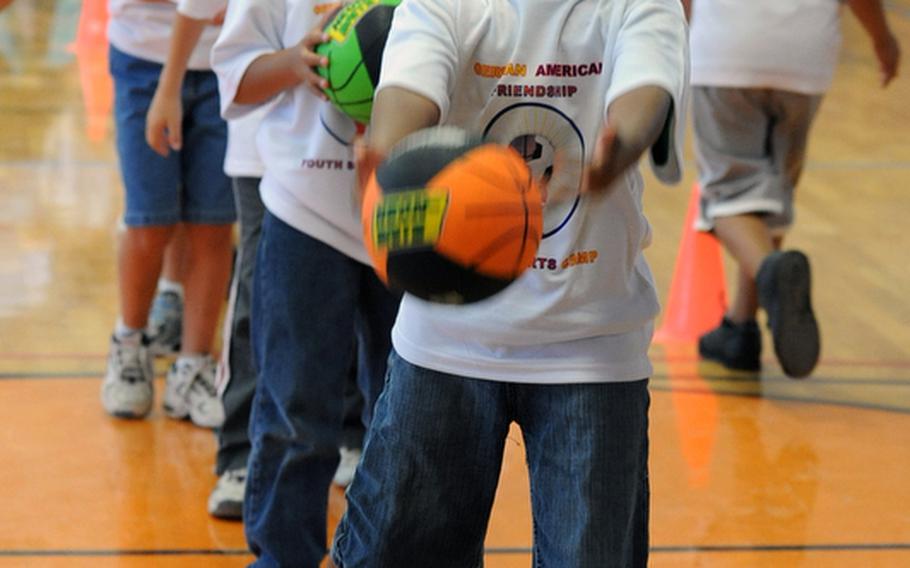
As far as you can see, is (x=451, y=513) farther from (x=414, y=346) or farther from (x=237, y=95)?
(x=237, y=95)

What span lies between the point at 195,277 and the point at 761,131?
1.45 m

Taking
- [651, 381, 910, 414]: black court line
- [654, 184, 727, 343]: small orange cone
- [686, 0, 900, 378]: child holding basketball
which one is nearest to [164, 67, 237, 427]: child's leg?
[651, 381, 910, 414]: black court line

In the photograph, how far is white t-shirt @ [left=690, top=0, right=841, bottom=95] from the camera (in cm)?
357

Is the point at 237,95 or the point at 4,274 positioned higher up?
the point at 237,95

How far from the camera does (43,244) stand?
4.61 meters

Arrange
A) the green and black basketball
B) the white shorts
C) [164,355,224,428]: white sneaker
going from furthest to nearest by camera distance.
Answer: the white shorts → [164,355,224,428]: white sneaker → the green and black basketball

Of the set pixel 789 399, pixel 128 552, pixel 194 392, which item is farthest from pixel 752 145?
pixel 128 552

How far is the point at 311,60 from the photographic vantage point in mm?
2162

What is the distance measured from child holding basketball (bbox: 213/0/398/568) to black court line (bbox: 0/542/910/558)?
0.29 meters

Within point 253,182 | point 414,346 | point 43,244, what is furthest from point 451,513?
point 43,244

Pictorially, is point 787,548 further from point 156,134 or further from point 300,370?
point 156,134

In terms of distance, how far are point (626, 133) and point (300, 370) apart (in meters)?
0.95

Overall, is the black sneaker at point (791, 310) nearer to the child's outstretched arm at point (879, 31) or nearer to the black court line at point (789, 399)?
the black court line at point (789, 399)

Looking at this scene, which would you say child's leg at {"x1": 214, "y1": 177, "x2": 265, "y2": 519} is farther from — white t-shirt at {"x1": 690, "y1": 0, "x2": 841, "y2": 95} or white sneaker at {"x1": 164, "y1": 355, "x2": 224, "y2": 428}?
white t-shirt at {"x1": 690, "y1": 0, "x2": 841, "y2": 95}
